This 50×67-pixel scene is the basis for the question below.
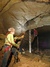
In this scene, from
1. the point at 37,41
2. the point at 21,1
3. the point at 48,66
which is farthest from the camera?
the point at 37,41

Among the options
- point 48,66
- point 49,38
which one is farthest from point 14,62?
point 49,38

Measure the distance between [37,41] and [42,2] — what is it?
14.0 ft

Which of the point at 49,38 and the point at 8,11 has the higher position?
the point at 8,11

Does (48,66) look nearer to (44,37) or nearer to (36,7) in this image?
(36,7)

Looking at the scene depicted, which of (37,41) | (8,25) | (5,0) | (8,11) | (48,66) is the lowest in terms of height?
(48,66)

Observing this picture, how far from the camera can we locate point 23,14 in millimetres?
11258

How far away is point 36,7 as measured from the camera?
1115 cm

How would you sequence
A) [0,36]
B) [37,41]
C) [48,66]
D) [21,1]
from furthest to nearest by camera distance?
[37,41] < [21,1] < [0,36] < [48,66]

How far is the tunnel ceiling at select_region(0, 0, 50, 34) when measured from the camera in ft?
36.3

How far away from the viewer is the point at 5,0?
452 inches

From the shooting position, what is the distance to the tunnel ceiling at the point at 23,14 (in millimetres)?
11055

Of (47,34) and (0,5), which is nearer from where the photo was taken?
(0,5)

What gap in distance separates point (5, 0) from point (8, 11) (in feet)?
2.53

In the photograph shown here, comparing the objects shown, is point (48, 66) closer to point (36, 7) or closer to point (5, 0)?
point (36, 7)
